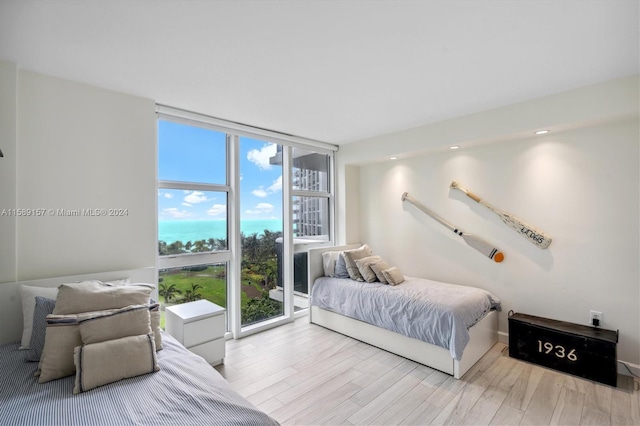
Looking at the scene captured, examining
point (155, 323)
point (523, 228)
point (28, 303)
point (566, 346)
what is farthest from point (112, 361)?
point (523, 228)

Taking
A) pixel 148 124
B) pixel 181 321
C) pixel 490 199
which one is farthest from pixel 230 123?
pixel 490 199

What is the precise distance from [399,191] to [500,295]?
1.75m

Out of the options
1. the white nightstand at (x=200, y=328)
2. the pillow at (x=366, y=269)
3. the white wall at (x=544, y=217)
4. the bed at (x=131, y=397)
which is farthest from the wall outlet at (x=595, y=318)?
the white nightstand at (x=200, y=328)

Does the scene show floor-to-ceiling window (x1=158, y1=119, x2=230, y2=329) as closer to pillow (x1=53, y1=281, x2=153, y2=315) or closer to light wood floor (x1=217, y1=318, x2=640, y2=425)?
light wood floor (x1=217, y1=318, x2=640, y2=425)

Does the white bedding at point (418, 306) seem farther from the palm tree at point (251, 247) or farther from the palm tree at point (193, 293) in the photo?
the palm tree at point (193, 293)

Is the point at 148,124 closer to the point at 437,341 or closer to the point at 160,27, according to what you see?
the point at 160,27

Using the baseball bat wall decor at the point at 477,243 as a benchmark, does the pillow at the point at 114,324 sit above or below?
below

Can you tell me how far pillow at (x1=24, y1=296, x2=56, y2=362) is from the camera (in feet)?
5.76

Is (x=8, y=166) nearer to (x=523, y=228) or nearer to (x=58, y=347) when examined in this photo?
(x=58, y=347)

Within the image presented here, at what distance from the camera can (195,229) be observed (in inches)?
128

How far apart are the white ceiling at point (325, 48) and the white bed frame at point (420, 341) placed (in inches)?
87.9

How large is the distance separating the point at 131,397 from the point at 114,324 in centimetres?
48

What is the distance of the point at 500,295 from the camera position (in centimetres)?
326

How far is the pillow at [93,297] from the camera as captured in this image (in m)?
1.75
